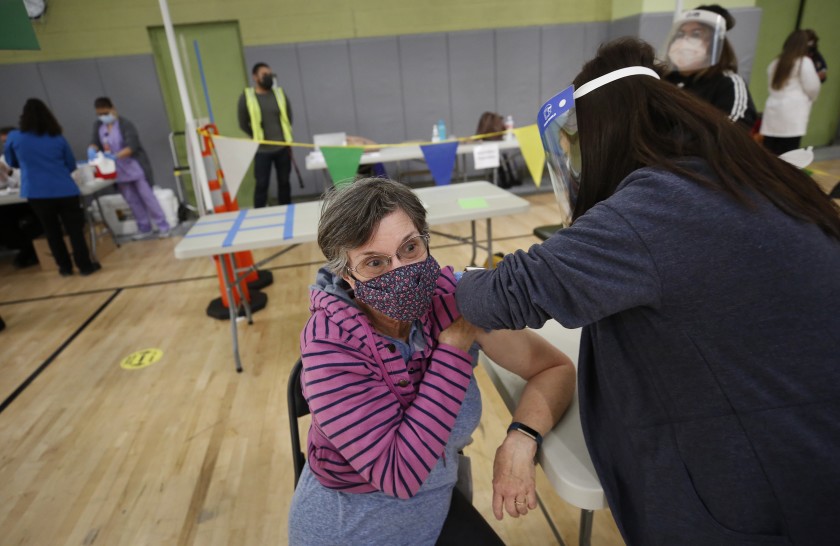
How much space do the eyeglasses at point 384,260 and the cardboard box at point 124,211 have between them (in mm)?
5505

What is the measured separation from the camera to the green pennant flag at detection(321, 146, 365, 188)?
3.16 meters

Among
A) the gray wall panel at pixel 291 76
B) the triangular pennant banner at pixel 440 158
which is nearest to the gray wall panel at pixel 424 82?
the gray wall panel at pixel 291 76

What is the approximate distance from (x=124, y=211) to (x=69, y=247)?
0.74 metres

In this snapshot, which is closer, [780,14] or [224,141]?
[224,141]

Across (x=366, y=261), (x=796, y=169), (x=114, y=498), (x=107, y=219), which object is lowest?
(x=114, y=498)

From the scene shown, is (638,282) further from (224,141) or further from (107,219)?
(107,219)

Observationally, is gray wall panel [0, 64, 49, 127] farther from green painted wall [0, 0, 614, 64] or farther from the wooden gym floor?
the wooden gym floor

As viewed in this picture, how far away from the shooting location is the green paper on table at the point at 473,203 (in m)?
2.69

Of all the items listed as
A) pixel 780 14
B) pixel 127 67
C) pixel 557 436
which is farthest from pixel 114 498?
pixel 780 14

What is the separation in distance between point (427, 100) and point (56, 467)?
18.6ft

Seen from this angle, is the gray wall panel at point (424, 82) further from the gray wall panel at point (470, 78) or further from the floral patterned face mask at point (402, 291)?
the floral patterned face mask at point (402, 291)

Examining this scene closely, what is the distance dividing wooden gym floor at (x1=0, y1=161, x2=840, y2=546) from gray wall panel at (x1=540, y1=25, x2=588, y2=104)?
15.3 feet

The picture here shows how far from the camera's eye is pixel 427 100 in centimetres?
643

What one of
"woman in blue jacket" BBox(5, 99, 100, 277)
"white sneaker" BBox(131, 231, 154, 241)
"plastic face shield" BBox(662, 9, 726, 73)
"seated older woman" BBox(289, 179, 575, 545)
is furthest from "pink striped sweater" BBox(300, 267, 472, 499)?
"white sneaker" BBox(131, 231, 154, 241)
